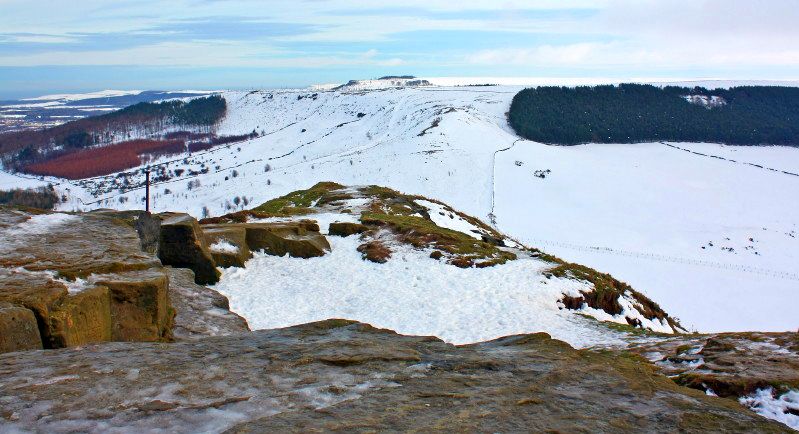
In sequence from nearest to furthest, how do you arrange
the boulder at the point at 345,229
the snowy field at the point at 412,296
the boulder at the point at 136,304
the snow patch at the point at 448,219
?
1. the boulder at the point at 136,304
2. the snowy field at the point at 412,296
3. the boulder at the point at 345,229
4. the snow patch at the point at 448,219

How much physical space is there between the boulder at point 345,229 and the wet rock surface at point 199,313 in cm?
1277

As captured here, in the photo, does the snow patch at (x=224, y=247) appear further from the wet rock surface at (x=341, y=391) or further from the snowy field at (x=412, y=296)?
the wet rock surface at (x=341, y=391)

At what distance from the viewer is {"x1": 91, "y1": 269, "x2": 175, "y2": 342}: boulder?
8.57 m

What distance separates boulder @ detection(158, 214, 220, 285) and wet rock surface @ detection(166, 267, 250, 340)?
3.49m

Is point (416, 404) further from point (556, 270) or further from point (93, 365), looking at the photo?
point (556, 270)

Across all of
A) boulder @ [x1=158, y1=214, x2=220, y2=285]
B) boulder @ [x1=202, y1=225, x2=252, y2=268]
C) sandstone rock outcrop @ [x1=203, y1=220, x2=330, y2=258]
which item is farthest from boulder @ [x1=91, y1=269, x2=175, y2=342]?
sandstone rock outcrop @ [x1=203, y1=220, x2=330, y2=258]

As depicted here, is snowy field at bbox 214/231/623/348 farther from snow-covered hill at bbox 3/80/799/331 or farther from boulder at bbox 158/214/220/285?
snow-covered hill at bbox 3/80/799/331

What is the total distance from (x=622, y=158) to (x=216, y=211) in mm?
71437

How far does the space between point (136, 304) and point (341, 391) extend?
4.71 metres

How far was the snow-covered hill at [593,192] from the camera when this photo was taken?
141 feet

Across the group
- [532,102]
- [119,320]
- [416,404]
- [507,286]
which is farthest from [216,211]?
[532,102]

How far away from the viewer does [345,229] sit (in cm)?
2620

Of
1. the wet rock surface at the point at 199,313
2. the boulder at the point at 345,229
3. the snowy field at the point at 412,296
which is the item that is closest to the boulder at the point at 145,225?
the snowy field at the point at 412,296

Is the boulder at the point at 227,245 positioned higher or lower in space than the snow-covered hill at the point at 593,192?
higher
